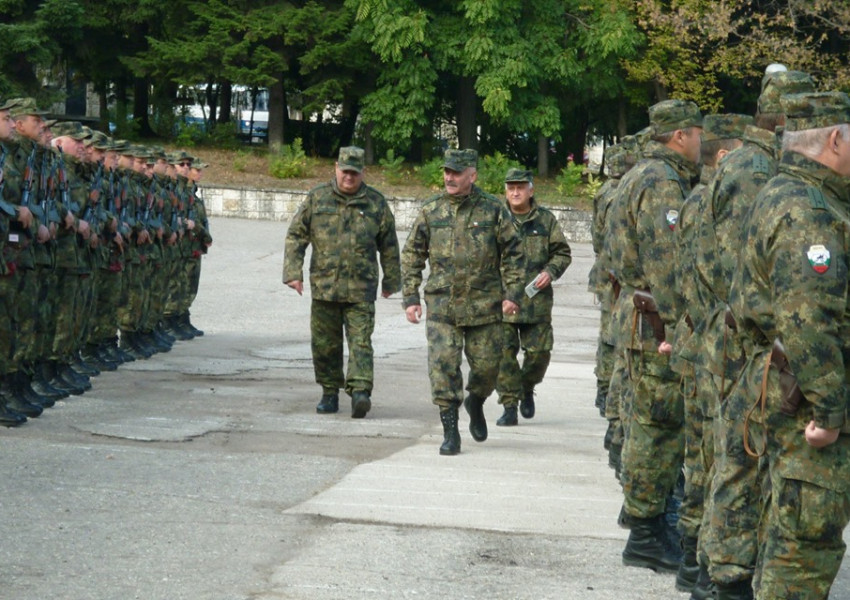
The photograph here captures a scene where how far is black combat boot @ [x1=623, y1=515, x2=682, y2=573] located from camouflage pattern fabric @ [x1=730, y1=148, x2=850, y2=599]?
2192 mm

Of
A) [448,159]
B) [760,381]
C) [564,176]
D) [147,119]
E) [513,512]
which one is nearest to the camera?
[760,381]

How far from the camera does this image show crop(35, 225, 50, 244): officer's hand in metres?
12.6

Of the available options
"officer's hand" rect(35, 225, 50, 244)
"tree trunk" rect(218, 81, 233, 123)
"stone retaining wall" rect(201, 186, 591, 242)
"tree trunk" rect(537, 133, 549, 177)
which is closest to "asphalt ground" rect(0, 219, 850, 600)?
"officer's hand" rect(35, 225, 50, 244)

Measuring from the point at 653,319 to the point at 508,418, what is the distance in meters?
5.13

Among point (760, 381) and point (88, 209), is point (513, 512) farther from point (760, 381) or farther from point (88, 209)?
point (88, 209)

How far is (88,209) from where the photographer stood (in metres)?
14.9

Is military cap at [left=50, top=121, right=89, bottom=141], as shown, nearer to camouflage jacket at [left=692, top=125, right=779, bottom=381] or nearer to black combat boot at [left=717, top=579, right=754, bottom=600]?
camouflage jacket at [left=692, top=125, right=779, bottom=381]

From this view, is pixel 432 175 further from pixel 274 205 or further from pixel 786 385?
pixel 786 385

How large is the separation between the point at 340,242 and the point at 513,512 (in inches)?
195

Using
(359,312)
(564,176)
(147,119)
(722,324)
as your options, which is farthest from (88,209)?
(147,119)

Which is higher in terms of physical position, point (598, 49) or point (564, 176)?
point (598, 49)

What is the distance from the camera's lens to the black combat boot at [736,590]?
6387 mm

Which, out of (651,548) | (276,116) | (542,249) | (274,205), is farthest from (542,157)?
(651,548)

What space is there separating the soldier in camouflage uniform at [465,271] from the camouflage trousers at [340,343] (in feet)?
5.29
